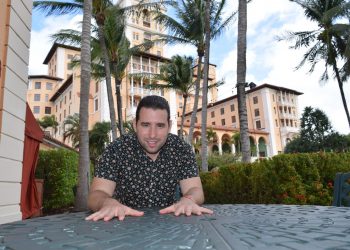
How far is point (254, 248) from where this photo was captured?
624 millimetres

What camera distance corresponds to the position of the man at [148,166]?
2227 millimetres

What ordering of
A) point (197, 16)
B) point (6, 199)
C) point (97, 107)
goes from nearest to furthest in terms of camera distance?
point (6, 199), point (197, 16), point (97, 107)

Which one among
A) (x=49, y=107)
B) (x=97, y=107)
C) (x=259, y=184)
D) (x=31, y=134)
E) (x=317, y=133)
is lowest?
(x=259, y=184)

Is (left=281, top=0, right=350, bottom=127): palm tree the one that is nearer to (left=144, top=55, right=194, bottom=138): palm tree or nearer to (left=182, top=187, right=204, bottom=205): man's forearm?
(left=144, top=55, right=194, bottom=138): palm tree

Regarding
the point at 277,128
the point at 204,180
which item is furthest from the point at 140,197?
the point at 277,128

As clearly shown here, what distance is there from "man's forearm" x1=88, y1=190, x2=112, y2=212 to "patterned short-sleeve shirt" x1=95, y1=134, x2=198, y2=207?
8.0 inches

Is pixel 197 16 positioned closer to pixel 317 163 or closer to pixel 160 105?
pixel 317 163

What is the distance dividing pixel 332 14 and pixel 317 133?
22210mm

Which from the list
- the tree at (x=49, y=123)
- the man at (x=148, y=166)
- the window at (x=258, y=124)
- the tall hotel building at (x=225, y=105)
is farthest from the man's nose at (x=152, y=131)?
the window at (x=258, y=124)

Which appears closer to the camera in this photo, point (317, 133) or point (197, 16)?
point (197, 16)

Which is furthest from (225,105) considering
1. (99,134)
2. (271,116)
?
(99,134)

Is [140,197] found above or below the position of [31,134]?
below

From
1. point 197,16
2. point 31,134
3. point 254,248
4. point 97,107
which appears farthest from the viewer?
point 97,107

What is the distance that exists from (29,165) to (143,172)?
5357mm
